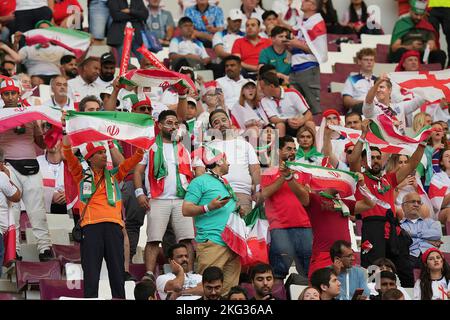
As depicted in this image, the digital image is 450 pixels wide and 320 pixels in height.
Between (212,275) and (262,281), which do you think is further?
(262,281)

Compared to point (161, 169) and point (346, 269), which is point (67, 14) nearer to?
point (161, 169)

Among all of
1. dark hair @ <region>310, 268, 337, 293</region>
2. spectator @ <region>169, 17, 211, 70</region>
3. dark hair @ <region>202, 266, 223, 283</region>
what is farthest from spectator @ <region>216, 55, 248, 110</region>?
dark hair @ <region>310, 268, 337, 293</region>

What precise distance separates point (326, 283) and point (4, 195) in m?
3.15

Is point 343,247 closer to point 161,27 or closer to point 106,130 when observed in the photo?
point 106,130

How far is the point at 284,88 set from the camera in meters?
18.7

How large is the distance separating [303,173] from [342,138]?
2592 mm

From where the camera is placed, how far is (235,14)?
2178 cm

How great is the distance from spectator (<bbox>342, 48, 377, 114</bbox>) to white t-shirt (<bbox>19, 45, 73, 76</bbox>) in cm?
333

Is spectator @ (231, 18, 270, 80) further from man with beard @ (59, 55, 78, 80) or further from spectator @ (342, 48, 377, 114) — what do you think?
man with beard @ (59, 55, 78, 80)

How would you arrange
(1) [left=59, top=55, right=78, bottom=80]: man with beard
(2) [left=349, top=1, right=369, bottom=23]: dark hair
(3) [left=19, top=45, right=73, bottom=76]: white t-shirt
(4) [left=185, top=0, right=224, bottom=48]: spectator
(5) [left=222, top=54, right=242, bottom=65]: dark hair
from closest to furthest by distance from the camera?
(1) [left=59, top=55, right=78, bottom=80]: man with beard, (5) [left=222, top=54, right=242, bottom=65]: dark hair, (3) [left=19, top=45, right=73, bottom=76]: white t-shirt, (4) [left=185, top=0, right=224, bottom=48]: spectator, (2) [left=349, top=1, right=369, bottom=23]: dark hair

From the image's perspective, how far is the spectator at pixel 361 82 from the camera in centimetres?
1997

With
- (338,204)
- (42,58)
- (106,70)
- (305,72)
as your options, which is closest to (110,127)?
(338,204)

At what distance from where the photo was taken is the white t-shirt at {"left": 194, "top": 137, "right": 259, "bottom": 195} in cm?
1588

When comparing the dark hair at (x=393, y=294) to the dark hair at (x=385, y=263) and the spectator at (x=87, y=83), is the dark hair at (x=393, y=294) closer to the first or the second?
the dark hair at (x=385, y=263)
